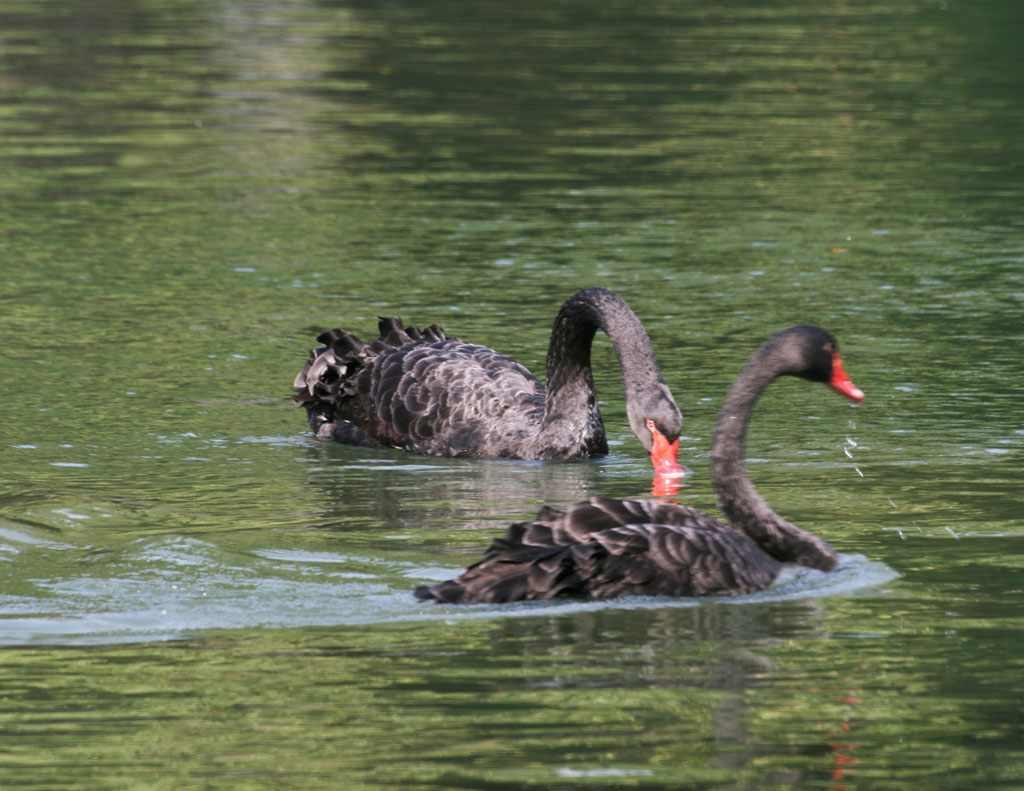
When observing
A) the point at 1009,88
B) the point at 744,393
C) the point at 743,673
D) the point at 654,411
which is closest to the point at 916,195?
the point at 1009,88

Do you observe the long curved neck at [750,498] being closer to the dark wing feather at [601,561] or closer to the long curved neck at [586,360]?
the dark wing feather at [601,561]

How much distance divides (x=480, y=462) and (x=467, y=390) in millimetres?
503

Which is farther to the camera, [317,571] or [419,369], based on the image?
[419,369]

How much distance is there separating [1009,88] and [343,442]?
18356 mm

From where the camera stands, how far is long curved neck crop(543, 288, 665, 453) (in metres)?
10.9

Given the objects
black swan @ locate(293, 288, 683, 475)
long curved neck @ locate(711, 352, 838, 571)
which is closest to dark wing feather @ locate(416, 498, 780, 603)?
long curved neck @ locate(711, 352, 838, 571)

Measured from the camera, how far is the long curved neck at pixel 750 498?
8.50m

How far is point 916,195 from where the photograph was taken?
2012cm

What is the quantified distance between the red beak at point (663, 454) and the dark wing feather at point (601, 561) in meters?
1.92

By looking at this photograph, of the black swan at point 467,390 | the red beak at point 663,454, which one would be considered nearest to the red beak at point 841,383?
the red beak at point 663,454

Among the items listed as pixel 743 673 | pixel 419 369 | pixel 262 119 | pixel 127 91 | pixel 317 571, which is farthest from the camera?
pixel 127 91

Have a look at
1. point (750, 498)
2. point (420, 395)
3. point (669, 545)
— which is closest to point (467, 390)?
point (420, 395)

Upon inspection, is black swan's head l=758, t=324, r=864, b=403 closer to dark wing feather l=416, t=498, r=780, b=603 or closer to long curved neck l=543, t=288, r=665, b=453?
dark wing feather l=416, t=498, r=780, b=603

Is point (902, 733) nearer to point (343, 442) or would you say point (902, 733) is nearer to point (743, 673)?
point (743, 673)
